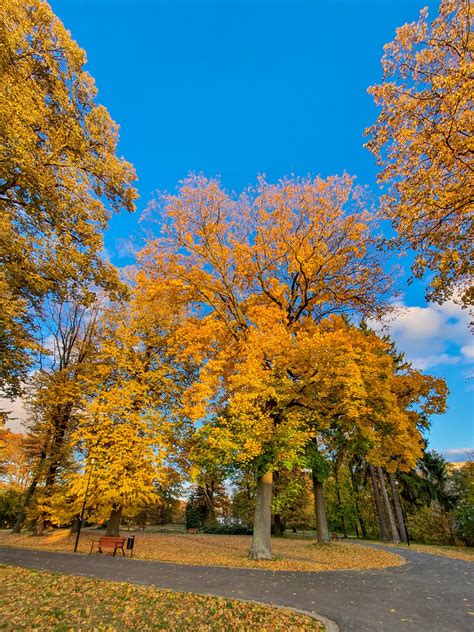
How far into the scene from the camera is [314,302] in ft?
48.3

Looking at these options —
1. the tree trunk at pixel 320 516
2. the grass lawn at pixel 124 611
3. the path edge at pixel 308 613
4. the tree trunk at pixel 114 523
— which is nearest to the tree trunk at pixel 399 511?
the tree trunk at pixel 320 516

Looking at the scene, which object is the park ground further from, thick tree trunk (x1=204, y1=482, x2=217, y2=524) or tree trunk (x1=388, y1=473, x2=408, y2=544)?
thick tree trunk (x1=204, y1=482, x2=217, y2=524)

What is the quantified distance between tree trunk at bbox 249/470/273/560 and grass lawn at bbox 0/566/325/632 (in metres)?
5.93

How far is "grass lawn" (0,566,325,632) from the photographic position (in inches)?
191

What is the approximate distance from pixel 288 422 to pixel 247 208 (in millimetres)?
8624

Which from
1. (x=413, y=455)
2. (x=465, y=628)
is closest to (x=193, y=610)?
(x=465, y=628)

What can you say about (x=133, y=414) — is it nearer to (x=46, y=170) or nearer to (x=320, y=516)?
(x=46, y=170)

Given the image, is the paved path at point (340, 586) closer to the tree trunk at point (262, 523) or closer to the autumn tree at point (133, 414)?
the tree trunk at point (262, 523)

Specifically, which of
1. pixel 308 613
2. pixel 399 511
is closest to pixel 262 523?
pixel 308 613

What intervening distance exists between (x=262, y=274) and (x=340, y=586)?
10.8 m

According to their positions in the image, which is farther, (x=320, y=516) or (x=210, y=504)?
(x=210, y=504)

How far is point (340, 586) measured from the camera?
25.4 ft

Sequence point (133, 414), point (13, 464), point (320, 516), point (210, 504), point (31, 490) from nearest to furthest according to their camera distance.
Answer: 1. point (133, 414)
2. point (320, 516)
3. point (31, 490)
4. point (210, 504)
5. point (13, 464)

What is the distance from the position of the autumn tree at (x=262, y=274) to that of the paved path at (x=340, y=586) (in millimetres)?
3750
